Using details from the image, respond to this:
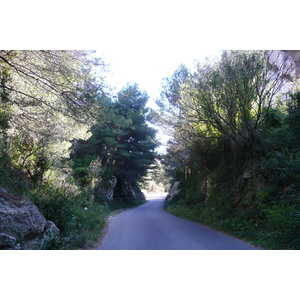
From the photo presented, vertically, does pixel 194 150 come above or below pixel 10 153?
above

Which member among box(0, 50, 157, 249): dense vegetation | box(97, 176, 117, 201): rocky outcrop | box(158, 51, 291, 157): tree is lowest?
box(97, 176, 117, 201): rocky outcrop

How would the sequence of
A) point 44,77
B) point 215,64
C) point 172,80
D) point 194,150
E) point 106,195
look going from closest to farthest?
1. point 44,77
2. point 215,64
3. point 172,80
4. point 194,150
5. point 106,195

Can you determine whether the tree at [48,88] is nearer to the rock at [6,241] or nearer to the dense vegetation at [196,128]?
the dense vegetation at [196,128]

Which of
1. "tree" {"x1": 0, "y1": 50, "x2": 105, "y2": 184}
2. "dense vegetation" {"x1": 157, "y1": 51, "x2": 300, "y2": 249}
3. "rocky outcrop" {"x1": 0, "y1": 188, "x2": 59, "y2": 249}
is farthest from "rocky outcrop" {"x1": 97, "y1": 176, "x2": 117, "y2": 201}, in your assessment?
"rocky outcrop" {"x1": 0, "y1": 188, "x2": 59, "y2": 249}

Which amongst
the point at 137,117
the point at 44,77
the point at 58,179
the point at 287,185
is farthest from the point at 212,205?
the point at 137,117

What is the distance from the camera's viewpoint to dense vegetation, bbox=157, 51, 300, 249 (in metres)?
7.58

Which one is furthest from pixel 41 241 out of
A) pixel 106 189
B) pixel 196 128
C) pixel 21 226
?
pixel 106 189

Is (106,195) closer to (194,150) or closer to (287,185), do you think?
(194,150)

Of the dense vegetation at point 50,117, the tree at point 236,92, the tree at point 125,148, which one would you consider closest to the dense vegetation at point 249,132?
the tree at point 236,92

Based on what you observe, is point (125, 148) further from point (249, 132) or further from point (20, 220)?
point (20, 220)

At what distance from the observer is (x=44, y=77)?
7.01 meters

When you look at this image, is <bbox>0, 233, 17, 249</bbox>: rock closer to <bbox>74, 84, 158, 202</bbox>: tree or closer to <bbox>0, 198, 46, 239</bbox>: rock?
<bbox>0, 198, 46, 239</bbox>: rock

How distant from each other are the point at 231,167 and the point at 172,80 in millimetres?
5448

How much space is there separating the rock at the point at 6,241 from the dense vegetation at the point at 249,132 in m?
6.12
